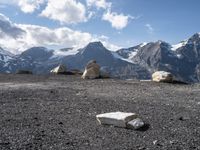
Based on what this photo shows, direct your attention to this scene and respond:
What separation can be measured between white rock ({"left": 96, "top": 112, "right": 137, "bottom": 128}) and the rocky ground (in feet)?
1.20

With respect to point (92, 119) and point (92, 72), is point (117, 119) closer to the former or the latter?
point (92, 119)

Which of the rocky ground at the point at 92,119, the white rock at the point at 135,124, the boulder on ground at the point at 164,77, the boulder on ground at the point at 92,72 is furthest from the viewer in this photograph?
the boulder on ground at the point at 92,72

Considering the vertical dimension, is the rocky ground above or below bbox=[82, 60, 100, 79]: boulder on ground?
below

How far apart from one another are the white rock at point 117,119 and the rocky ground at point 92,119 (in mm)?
365

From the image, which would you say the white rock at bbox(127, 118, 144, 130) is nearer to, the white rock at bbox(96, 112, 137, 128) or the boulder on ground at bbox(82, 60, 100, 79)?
the white rock at bbox(96, 112, 137, 128)

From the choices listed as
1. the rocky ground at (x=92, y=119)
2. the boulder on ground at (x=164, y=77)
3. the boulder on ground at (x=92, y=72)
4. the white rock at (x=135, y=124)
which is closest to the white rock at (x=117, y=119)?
the white rock at (x=135, y=124)

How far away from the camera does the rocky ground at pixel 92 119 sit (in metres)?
14.6

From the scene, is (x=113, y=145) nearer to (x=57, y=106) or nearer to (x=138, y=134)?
(x=138, y=134)

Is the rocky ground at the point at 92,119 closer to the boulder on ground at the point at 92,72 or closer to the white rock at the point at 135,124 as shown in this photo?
the white rock at the point at 135,124

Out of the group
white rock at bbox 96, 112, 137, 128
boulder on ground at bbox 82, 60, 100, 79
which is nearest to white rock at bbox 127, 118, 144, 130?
white rock at bbox 96, 112, 137, 128

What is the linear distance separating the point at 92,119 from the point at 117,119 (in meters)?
1.92

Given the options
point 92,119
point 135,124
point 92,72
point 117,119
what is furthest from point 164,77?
point 135,124

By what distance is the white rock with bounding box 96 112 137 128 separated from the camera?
16956 mm

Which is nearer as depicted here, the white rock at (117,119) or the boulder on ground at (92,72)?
the white rock at (117,119)
